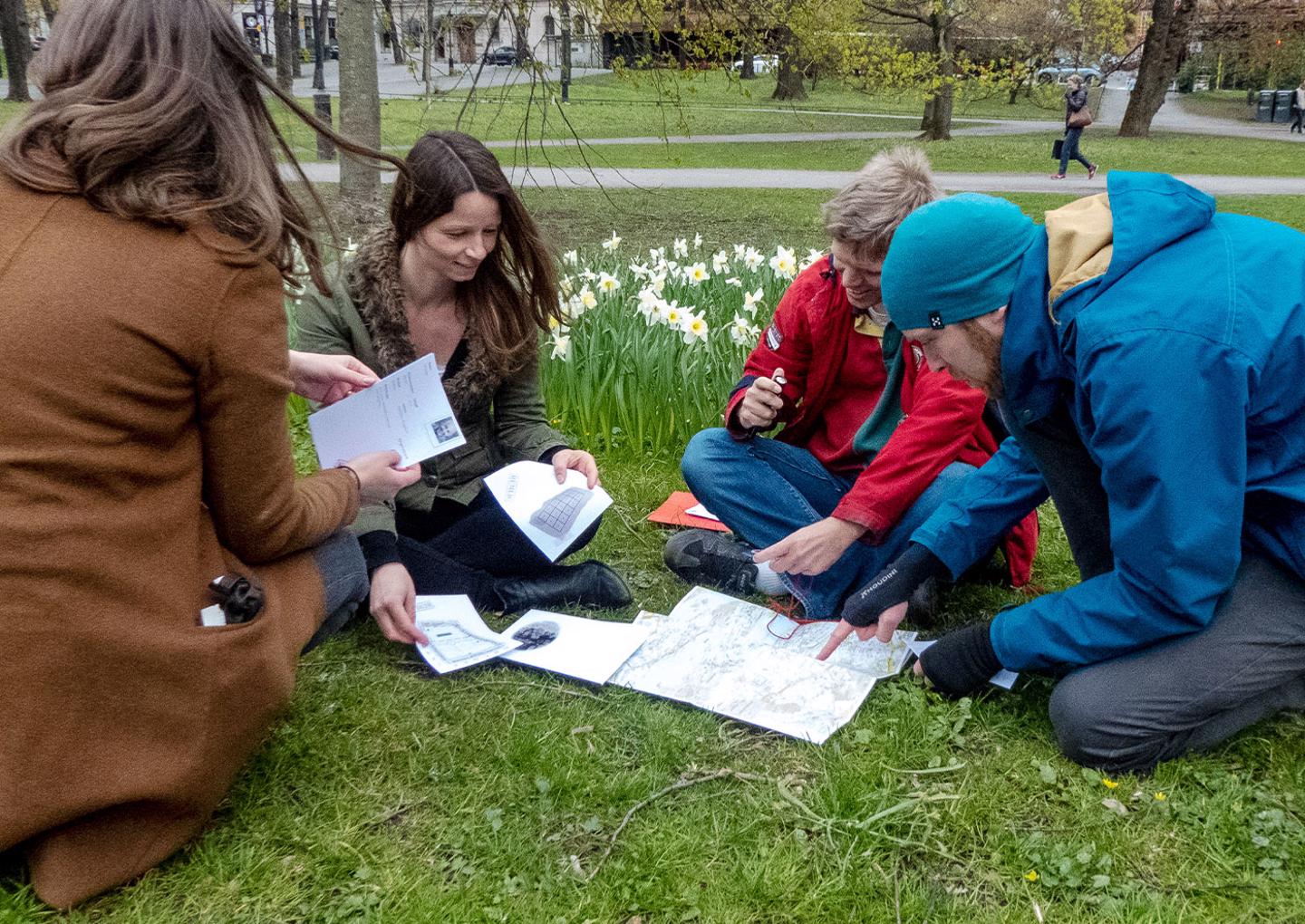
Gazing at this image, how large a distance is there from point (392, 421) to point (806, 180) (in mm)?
11741

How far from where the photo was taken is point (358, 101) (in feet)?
21.7

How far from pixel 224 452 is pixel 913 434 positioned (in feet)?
5.16

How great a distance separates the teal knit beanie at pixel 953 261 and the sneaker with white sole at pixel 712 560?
3.92 ft

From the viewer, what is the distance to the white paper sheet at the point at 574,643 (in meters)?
2.52

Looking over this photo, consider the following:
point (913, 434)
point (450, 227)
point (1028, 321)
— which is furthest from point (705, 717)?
point (450, 227)

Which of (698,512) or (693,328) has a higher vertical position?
(693,328)

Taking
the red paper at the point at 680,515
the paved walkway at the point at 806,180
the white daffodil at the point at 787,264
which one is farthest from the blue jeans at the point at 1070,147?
the red paper at the point at 680,515

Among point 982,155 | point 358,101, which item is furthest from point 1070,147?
point 358,101

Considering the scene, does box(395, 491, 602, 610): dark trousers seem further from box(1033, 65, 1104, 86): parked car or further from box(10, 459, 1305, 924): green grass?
box(1033, 65, 1104, 86): parked car

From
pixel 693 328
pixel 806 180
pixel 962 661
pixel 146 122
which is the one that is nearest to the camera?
pixel 146 122

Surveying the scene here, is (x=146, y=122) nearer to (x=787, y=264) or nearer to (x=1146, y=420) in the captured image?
(x=1146, y=420)

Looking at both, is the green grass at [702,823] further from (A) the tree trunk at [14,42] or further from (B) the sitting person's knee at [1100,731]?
(A) the tree trunk at [14,42]

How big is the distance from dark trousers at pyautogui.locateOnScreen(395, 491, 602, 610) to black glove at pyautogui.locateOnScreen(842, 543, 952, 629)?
769 millimetres

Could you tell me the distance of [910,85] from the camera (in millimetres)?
12023
